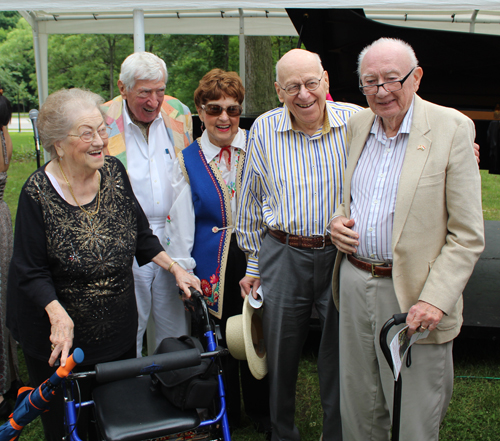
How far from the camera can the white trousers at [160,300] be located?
10.0 ft

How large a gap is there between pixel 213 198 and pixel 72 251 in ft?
2.90

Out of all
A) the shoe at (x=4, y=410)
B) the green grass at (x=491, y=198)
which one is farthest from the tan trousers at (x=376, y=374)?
the green grass at (x=491, y=198)

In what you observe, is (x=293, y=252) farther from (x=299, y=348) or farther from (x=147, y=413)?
(x=147, y=413)

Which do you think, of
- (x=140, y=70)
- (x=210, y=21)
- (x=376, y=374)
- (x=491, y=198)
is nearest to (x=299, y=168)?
(x=376, y=374)

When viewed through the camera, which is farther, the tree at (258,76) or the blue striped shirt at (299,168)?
the tree at (258,76)

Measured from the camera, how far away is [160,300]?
3080 mm

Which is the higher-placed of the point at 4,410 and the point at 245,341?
the point at 245,341

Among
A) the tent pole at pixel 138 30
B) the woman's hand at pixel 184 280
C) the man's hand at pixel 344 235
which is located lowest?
the woman's hand at pixel 184 280

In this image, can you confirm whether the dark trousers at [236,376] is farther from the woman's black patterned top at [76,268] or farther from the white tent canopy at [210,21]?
the white tent canopy at [210,21]

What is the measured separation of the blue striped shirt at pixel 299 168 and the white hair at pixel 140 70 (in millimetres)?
742

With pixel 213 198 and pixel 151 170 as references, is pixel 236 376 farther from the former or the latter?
pixel 151 170

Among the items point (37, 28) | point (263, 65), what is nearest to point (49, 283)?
point (37, 28)

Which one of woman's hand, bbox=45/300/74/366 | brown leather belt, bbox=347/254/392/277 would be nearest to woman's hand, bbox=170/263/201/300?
woman's hand, bbox=45/300/74/366

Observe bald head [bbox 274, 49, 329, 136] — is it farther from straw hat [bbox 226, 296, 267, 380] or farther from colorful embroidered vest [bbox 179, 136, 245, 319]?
straw hat [bbox 226, 296, 267, 380]
